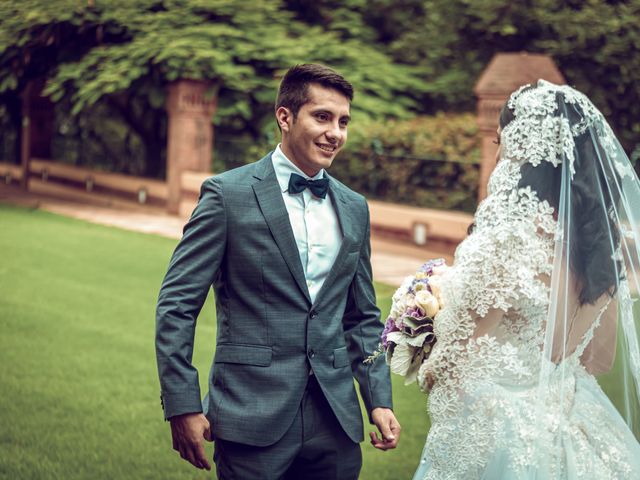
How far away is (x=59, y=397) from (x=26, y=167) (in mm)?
18123

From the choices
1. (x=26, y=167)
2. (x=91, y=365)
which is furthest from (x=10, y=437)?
(x=26, y=167)

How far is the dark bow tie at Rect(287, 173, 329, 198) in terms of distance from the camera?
334 cm

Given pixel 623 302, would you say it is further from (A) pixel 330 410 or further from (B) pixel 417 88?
(B) pixel 417 88

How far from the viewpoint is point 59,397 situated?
6.82m

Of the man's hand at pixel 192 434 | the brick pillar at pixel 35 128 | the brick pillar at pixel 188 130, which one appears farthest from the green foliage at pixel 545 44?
the man's hand at pixel 192 434

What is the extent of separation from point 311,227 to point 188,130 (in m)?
15.3

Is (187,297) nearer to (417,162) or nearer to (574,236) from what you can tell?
(574,236)

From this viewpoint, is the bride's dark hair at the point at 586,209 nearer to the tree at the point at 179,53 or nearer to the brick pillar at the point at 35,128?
the tree at the point at 179,53

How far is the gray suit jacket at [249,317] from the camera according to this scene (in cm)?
316

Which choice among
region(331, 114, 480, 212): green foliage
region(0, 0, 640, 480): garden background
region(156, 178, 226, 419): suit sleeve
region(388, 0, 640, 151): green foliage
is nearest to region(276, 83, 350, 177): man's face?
region(156, 178, 226, 419): suit sleeve

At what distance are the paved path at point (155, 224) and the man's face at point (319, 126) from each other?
8587 mm

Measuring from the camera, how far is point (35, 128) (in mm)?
24031

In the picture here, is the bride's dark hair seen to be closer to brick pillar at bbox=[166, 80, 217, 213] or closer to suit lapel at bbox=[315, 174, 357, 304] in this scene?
suit lapel at bbox=[315, 174, 357, 304]

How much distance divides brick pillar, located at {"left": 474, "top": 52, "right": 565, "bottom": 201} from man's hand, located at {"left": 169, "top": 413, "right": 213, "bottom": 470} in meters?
10.1
